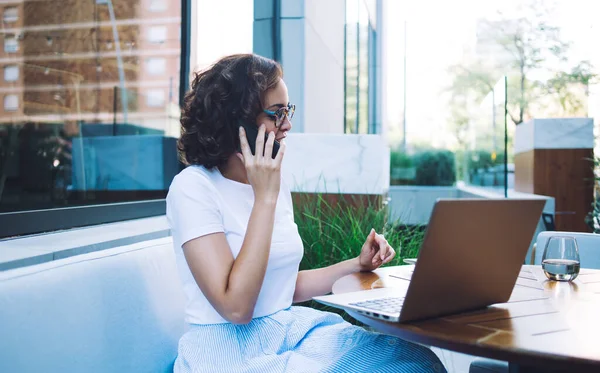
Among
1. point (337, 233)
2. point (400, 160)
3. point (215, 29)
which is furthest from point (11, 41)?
point (400, 160)

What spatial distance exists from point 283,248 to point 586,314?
768 mm

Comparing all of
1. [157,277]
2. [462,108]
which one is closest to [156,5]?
[157,277]

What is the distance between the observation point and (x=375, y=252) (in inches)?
67.8

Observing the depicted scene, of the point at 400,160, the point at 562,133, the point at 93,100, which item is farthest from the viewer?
the point at 400,160

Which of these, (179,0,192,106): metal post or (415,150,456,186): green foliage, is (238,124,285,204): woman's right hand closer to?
(179,0,192,106): metal post

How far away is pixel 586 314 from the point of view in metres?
1.20

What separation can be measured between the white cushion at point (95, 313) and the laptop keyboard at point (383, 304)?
2.19 feet

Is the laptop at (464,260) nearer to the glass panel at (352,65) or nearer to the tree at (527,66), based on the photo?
the glass panel at (352,65)

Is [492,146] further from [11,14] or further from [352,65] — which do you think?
[11,14]

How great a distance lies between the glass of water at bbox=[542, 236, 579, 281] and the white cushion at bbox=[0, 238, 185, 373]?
1156 millimetres

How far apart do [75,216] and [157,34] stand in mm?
2051

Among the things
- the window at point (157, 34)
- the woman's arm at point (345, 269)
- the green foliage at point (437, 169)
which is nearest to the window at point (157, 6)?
the window at point (157, 34)

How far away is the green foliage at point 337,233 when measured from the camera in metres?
2.92

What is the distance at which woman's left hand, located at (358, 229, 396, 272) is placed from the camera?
1.69 metres
